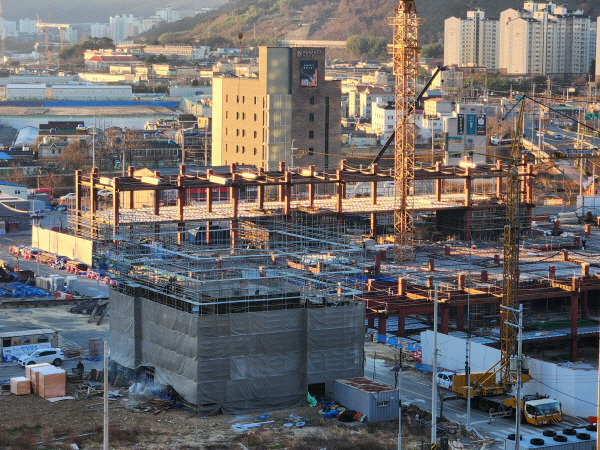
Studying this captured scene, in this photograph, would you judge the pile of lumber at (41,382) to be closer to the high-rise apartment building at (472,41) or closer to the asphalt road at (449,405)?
the asphalt road at (449,405)

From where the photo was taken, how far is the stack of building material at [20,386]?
15484 millimetres

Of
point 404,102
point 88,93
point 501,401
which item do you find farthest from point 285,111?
point 88,93

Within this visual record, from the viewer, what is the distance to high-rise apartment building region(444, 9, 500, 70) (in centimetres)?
9500

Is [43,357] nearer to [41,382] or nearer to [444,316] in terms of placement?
[41,382]

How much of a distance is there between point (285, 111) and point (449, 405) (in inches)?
891

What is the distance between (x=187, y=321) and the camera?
49.2ft

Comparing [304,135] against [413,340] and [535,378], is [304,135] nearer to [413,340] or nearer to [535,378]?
[413,340]

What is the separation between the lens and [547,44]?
8862 centimetres

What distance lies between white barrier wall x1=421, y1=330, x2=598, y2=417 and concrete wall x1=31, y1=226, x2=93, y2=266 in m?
10.6

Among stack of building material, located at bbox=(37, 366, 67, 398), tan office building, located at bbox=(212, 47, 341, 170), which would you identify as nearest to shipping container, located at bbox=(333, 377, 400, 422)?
stack of building material, located at bbox=(37, 366, 67, 398)

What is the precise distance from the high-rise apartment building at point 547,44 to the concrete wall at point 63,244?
6363 cm

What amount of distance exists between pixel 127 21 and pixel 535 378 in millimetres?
185912

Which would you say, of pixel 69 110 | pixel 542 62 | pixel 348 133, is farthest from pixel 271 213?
pixel 542 62

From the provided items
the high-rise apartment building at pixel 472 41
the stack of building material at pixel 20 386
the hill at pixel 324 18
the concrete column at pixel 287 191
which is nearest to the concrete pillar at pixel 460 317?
the stack of building material at pixel 20 386
